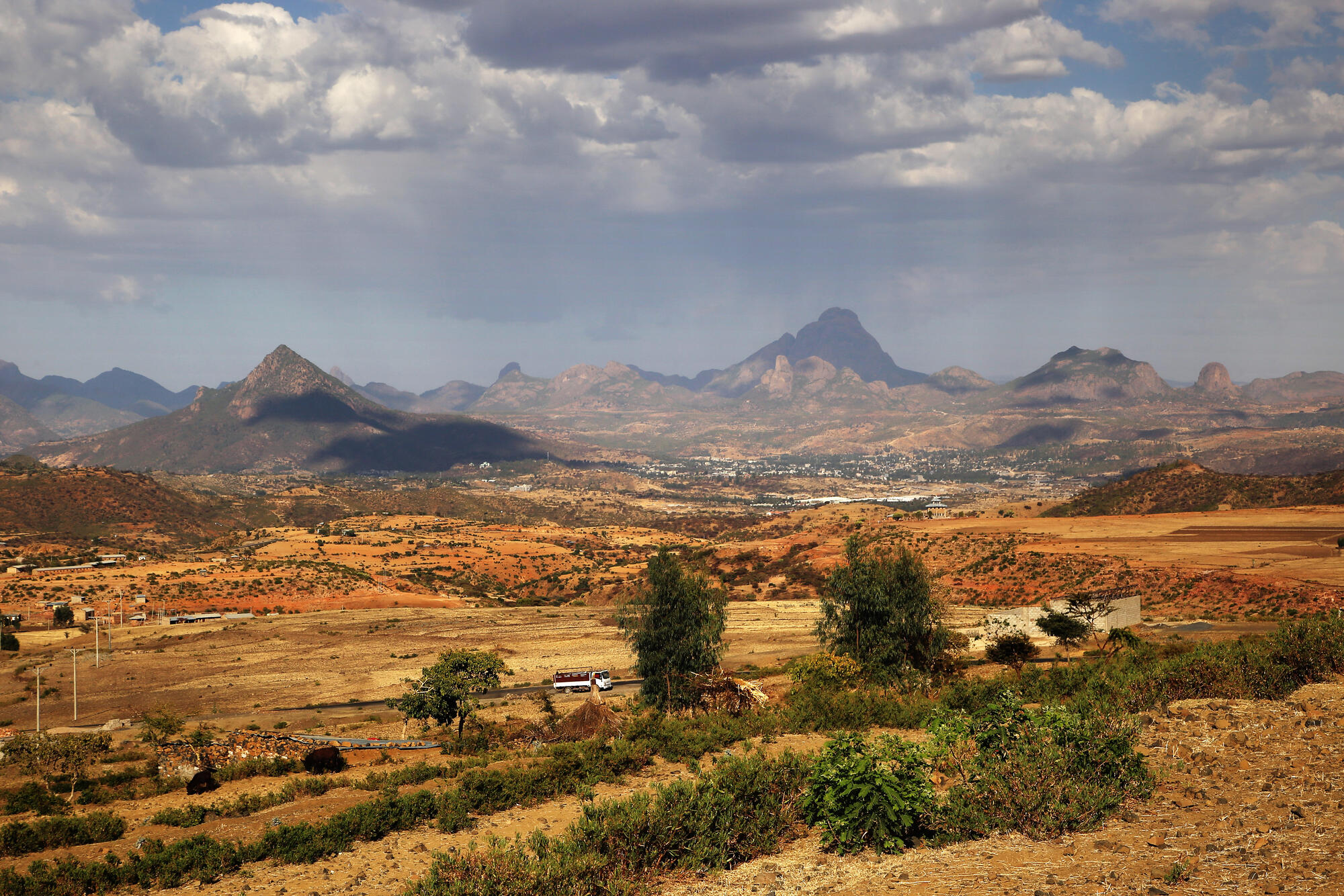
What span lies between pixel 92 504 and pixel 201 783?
160 m

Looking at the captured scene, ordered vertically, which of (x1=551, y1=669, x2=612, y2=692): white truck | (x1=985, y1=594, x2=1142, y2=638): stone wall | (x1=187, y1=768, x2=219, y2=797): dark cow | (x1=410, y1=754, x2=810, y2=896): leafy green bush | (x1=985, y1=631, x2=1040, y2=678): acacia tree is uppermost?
(x1=410, y1=754, x2=810, y2=896): leafy green bush

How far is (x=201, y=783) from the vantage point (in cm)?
2411

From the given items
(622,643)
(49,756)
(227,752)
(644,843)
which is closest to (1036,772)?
(644,843)

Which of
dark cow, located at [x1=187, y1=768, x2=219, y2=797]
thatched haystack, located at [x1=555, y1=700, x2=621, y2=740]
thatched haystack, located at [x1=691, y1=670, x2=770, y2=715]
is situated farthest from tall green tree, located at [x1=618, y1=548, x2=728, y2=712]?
dark cow, located at [x1=187, y1=768, x2=219, y2=797]

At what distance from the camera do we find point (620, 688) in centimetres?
4694

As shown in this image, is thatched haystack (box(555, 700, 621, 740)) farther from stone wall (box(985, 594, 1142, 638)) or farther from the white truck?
stone wall (box(985, 594, 1142, 638))

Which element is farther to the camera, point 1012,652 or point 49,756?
point 1012,652

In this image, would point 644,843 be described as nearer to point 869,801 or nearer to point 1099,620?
point 869,801

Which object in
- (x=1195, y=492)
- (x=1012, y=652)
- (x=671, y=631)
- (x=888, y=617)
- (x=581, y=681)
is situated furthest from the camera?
(x=1195, y=492)

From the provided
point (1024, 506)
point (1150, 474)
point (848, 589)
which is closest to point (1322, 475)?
point (1150, 474)

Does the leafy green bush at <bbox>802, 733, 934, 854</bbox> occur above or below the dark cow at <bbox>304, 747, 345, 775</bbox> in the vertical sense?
above

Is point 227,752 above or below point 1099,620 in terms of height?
above

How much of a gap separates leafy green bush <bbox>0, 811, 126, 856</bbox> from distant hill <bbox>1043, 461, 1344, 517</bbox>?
4443 inches

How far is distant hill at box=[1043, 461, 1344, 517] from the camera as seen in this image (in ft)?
328
